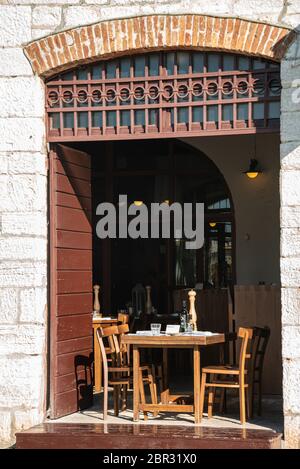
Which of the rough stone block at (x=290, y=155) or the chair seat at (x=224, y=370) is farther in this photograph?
the chair seat at (x=224, y=370)

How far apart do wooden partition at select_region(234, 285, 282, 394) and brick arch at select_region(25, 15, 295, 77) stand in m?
3.62

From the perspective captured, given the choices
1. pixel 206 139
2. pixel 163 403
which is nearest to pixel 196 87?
pixel 163 403

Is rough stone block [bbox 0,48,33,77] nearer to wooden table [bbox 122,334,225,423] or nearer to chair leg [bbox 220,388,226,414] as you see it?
wooden table [bbox 122,334,225,423]

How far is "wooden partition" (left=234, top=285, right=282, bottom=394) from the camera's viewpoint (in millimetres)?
10633

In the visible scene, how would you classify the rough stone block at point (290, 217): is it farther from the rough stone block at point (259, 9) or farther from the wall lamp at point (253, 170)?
the wall lamp at point (253, 170)

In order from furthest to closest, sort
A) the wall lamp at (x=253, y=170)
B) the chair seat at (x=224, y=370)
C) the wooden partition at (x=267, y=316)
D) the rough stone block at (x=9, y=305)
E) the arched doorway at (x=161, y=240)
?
the arched doorway at (x=161, y=240), the wall lamp at (x=253, y=170), the wooden partition at (x=267, y=316), the chair seat at (x=224, y=370), the rough stone block at (x=9, y=305)

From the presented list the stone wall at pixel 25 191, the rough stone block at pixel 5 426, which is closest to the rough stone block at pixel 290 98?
the stone wall at pixel 25 191

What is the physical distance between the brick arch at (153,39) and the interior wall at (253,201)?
406 cm

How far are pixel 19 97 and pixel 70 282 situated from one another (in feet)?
6.25

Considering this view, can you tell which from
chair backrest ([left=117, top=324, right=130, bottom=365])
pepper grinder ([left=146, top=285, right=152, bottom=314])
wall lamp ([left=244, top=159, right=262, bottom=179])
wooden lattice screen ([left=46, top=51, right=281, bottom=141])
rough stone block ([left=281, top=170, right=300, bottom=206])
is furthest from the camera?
pepper grinder ([left=146, top=285, right=152, bottom=314])

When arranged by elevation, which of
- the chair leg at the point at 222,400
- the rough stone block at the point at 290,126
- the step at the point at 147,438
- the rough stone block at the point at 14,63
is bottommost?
the step at the point at 147,438

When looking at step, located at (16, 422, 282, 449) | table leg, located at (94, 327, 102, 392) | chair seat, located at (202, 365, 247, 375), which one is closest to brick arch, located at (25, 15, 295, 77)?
chair seat, located at (202, 365, 247, 375)

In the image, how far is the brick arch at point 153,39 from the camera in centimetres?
797

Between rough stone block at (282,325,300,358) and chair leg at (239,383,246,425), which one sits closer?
rough stone block at (282,325,300,358)
